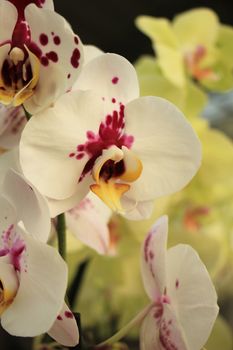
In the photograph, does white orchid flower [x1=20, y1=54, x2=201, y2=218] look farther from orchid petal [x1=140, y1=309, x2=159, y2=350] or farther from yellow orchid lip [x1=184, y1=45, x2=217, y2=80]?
yellow orchid lip [x1=184, y1=45, x2=217, y2=80]

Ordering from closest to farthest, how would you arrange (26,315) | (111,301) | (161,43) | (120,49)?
(26,315)
(161,43)
(111,301)
(120,49)

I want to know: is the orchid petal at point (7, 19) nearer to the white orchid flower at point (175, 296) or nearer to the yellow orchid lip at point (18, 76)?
the yellow orchid lip at point (18, 76)

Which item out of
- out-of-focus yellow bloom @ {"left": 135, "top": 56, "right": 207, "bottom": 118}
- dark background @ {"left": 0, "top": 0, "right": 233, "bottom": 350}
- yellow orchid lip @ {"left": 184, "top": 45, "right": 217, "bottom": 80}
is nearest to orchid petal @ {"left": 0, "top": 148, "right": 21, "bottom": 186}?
out-of-focus yellow bloom @ {"left": 135, "top": 56, "right": 207, "bottom": 118}

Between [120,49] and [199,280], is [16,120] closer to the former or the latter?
[199,280]

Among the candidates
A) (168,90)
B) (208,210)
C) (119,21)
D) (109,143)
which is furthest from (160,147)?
(119,21)

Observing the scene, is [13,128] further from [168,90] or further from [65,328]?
[168,90]

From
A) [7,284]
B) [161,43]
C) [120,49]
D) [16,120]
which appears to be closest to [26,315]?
[7,284]
